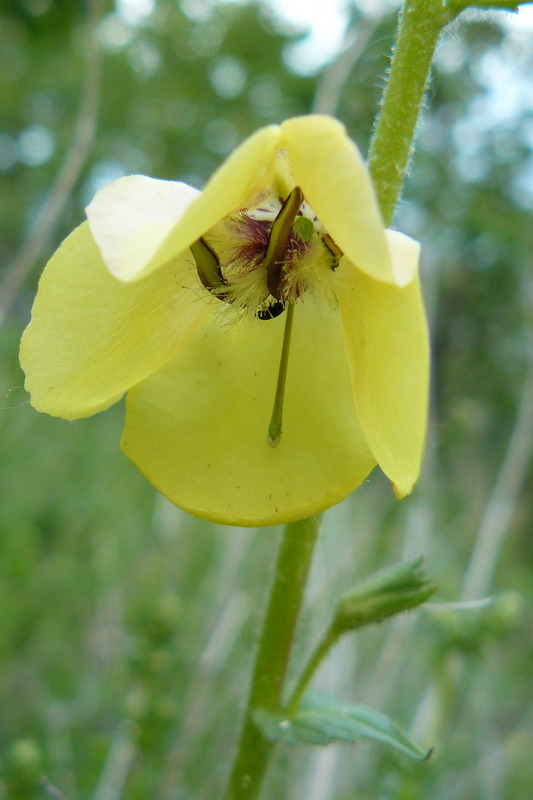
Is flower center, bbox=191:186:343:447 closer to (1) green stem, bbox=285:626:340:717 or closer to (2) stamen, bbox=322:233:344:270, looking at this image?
(2) stamen, bbox=322:233:344:270

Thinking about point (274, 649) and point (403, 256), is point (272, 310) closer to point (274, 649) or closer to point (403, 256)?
point (403, 256)

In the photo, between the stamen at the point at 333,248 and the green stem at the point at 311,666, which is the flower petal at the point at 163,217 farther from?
the green stem at the point at 311,666

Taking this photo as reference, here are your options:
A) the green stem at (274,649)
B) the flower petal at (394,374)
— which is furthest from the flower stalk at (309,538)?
the flower petal at (394,374)

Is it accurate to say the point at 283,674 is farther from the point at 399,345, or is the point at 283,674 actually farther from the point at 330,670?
the point at 330,670

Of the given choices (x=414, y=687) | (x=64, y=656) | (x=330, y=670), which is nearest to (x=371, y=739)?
(x=330, y=670)

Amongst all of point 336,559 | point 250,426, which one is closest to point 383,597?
point 250,426

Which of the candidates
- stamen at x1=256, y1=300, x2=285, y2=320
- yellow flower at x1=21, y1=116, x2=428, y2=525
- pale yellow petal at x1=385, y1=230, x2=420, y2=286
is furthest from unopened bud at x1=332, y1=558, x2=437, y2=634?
pale yellow petal at x1=385, y1=230, x2=420, y2=286

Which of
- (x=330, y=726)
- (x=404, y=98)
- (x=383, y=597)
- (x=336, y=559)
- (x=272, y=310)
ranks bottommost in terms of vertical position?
(x=336, y=559)
